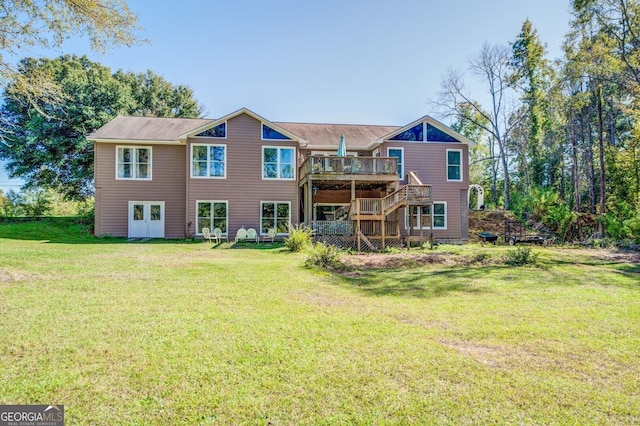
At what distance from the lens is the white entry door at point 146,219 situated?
19.0m

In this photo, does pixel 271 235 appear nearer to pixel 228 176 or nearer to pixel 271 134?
pixel 228 176

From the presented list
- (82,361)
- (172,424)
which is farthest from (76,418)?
(82,361)

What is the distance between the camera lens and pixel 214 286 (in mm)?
7465

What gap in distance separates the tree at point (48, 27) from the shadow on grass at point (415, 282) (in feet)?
25.8

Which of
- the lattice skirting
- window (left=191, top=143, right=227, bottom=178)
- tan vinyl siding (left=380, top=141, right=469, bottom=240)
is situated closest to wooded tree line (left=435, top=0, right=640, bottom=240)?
tan vinyl siding (left=380, top=141, right=469, bottom=240)

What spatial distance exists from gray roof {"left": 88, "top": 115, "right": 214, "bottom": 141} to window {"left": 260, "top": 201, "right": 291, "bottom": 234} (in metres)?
5.26

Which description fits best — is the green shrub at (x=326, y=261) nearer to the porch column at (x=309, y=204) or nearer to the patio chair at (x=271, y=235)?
the porch column at (x=309, y=204)

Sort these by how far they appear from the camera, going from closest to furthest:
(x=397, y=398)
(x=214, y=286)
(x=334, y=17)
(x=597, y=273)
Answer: (x=397, y=398) < (x=214, y=286) < (x=597, y=273) < (x=334, y=17)

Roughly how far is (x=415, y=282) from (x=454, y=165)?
13.7 m

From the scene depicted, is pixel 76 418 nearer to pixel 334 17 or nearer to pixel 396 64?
pixel 334 17

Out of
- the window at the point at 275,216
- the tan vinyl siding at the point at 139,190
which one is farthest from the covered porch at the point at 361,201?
the tan vinyl siding at the point at 139,190

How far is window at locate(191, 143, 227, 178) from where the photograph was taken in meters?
18.5

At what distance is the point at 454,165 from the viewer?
20594 millimetres

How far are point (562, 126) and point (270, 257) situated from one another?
28564 millimetres
